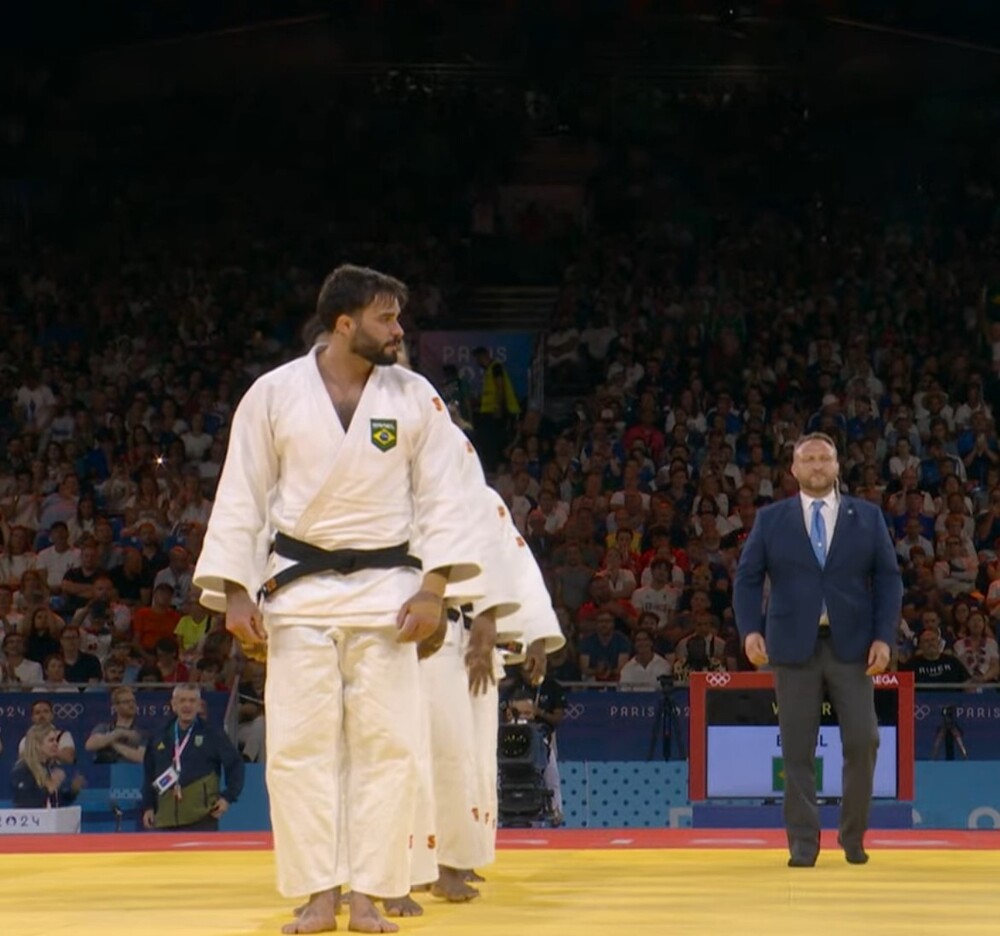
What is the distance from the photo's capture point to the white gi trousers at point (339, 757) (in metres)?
6.02

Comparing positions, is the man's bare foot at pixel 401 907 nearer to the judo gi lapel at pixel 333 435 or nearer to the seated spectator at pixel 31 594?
the judo gi lapel at pixel 333 435

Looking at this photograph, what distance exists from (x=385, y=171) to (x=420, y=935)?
20.0 m

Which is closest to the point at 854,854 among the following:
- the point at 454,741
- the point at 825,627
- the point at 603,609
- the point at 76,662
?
the point at 825,627

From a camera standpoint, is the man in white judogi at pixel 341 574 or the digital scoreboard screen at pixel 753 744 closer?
the man in white judogi at pixel 341 574

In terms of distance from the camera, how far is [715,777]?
39.1ft

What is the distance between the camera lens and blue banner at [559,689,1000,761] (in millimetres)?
13141

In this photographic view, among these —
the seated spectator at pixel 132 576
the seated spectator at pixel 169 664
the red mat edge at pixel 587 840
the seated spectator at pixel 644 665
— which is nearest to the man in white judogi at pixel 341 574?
the red mat edge at pixel 587 840

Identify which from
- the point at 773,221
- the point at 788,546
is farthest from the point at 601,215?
the point at 788,546

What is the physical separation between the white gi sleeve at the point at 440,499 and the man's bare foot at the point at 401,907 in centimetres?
99

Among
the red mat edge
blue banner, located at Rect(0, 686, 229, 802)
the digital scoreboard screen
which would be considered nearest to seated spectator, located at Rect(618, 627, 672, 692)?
→ the digital scoreboard screen

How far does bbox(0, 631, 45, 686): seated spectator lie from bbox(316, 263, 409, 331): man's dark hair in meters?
8.83

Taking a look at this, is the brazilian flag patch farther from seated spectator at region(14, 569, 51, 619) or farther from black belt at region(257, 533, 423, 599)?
seated spectator at region(14, 569, 51, 619)

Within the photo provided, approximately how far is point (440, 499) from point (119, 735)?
298 inches

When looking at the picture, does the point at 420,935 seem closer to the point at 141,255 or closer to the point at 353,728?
the point at 353,728
